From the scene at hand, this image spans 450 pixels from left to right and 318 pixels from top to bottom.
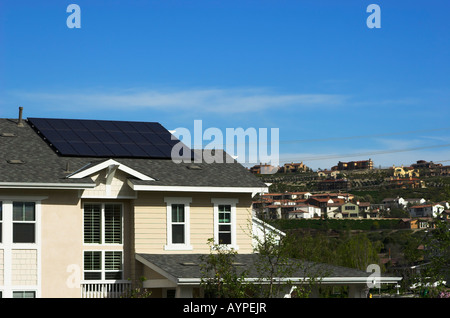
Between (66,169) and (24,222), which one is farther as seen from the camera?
(66,169)

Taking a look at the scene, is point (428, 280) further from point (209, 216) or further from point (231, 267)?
point (209, 216)

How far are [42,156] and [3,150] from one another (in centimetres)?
154

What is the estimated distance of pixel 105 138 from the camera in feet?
109

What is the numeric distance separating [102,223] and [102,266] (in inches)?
63.9

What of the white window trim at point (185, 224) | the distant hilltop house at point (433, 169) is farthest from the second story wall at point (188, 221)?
the distant hilltop house at point (433, 169)

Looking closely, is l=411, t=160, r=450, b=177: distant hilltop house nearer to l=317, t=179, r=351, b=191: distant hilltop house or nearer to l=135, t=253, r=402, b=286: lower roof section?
l=317, t=179, r=351, b=191: distant hilltop house

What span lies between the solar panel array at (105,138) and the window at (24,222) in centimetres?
362

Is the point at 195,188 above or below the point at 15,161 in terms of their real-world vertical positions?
below

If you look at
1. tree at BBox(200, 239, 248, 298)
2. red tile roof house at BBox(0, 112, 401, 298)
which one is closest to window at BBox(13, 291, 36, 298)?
red tile roof house at BBox(0, 112, 401, 298)

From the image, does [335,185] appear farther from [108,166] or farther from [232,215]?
[108,166]

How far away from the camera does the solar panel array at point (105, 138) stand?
31.7 metres

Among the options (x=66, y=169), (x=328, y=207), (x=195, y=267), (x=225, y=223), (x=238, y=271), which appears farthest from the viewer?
(x=328, y=207)

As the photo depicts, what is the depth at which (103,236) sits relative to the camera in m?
29.6

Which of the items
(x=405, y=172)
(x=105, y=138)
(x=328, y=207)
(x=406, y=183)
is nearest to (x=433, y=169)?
(x=405, y=172)
